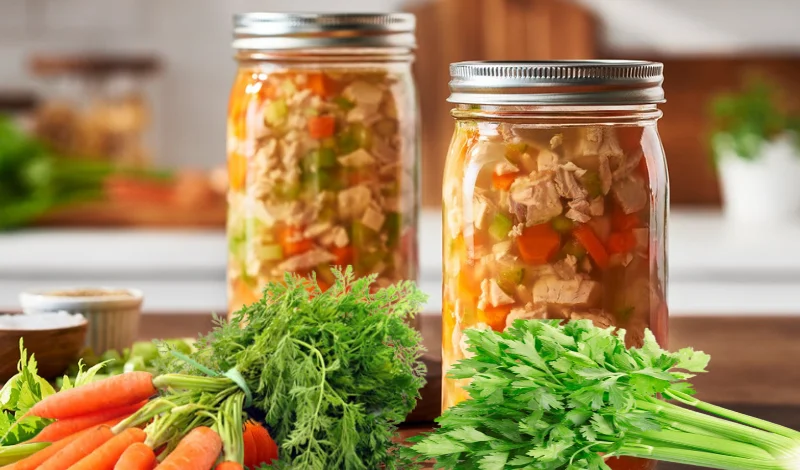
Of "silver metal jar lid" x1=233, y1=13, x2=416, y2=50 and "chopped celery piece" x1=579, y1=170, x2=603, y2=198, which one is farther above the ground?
"silver metal jar lid" x1=233, y1=13, x2=416, y2=50

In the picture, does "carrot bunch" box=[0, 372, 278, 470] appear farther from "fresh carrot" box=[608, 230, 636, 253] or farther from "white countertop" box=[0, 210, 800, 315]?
"white countertop" box=[0, 210, 800, 315]

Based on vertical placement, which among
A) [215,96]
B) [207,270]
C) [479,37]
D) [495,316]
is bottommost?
[207,270]

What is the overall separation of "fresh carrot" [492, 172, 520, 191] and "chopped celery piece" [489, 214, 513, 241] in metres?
0.02

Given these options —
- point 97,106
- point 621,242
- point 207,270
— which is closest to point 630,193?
point 621,242

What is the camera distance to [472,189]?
3.01 ft

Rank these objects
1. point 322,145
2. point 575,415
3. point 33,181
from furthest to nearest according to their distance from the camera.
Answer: point 33,181, point 322,145, point 575,415

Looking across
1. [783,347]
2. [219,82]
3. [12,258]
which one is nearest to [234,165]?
[783,347]

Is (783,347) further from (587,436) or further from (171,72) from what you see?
(171,72)

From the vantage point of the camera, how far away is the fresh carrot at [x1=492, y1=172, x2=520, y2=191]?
90 centimetres

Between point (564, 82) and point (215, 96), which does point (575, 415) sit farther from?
point (215, 96)

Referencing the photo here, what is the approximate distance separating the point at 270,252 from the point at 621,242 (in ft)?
1.36

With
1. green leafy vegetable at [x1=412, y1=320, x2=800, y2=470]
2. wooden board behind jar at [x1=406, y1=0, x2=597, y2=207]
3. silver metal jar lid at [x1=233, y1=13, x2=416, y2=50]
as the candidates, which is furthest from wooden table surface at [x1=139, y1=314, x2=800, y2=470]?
wooden board behind jar at [x1=406, y1=0, x2=597, y2=207]

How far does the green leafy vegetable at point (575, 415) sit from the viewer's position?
0.78m

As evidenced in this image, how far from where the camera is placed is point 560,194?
89cm
